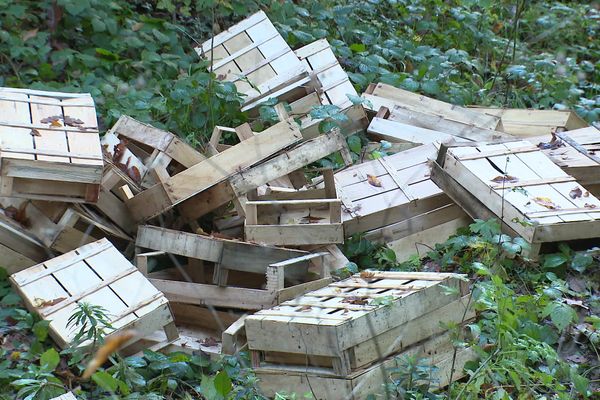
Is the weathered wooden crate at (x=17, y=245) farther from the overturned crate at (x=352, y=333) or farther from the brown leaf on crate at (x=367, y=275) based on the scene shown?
the brown leaf on crate at (x=367, y=275)

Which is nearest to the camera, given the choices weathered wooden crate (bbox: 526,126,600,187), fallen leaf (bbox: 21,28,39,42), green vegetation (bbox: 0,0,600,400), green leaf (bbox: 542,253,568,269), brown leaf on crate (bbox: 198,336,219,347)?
green vegetation (bbox: 0,0,600,400)

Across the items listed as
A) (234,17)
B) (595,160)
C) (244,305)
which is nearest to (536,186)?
(595,160)

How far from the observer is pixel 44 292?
453 centimetres

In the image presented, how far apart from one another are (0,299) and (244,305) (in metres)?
1.32

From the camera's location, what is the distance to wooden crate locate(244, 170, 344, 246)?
5039mm

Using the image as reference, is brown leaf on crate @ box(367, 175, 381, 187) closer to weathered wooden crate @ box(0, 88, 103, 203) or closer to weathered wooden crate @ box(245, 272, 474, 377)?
weathered wooden crate @ box(245, 272, 474, 377)

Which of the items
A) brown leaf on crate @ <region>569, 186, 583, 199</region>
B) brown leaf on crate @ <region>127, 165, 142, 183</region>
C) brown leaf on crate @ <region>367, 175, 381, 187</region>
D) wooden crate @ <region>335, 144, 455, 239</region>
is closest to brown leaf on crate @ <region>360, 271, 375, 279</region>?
wooden crate @ <region>335, 144, 455, 239</region>

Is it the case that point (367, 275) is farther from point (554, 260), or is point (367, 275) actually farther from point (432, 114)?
point (432, 114)

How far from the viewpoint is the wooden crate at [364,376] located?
3693 millimetres

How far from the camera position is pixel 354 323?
366 cm

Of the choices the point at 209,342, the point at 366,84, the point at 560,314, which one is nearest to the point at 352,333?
the point at 560,314

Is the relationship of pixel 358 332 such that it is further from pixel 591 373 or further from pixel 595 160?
pixel 595 160

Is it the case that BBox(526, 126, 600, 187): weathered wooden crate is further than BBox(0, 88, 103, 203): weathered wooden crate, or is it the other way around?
BBox(526, 126, 600, 187): weathered wooden crate

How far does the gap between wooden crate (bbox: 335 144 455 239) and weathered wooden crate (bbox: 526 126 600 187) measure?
0.80 m
